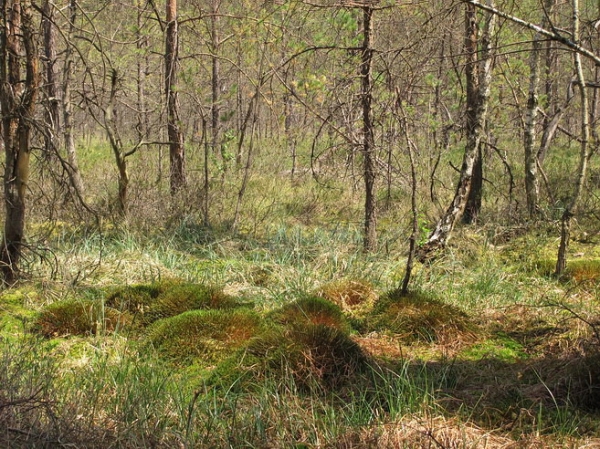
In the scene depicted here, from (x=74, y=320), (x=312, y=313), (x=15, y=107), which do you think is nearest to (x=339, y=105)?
(x=312, y=313)

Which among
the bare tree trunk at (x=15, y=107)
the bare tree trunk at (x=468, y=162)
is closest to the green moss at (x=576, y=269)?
the bare tree trunk at (x=468, y=162)

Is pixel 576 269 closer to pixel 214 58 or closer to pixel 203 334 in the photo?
pixel 203 334

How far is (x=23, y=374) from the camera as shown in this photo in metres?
3.52

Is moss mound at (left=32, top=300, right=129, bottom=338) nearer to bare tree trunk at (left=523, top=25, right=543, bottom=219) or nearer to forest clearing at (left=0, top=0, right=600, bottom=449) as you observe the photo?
forest clearing at (left=0, top=0, right=600, bottom=449)

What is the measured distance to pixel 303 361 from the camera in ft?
12.2

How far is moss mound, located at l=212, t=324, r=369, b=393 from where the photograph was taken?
3.65m

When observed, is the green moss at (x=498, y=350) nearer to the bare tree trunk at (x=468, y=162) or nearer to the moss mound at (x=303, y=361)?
the moss mound at (x=303, y=361)

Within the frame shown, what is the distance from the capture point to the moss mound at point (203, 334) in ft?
14.2

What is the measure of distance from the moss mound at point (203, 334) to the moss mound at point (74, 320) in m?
0.43

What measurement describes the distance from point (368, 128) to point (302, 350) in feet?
13.0

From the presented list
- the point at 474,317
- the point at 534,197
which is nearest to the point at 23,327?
the point at 474,317

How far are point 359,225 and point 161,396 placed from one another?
6.13 meters

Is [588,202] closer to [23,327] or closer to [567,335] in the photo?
[567,335]

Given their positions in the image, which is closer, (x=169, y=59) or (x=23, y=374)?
(x=23, y=374)
